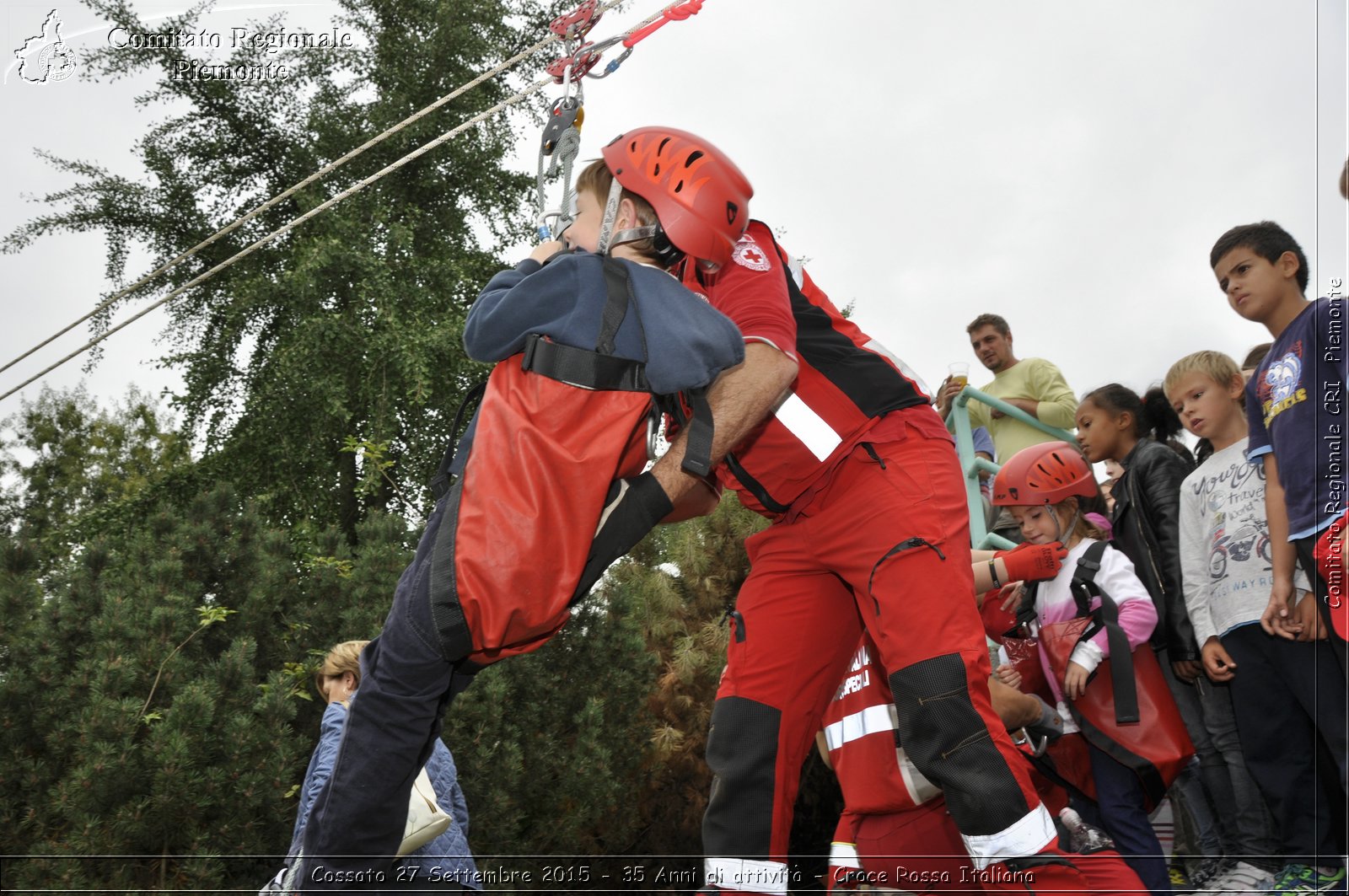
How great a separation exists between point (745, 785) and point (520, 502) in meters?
1.07

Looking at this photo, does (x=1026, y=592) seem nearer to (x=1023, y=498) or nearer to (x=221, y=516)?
(x=1023, y=498)

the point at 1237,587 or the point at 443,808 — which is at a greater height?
the point at 1237,587

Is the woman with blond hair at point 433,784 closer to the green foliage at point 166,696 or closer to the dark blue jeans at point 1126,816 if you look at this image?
the green foliage at point 166,696

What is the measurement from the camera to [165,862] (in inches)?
178

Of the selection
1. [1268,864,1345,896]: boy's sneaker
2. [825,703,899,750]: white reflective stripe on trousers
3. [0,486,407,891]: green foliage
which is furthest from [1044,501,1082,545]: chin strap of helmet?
[0,486,407,891]: green foliage

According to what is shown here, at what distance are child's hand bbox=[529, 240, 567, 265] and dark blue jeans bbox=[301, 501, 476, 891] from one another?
0.66 m

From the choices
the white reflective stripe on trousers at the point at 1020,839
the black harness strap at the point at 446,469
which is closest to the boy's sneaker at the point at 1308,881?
the white reflective stripe on trousers at the point at 1020,839

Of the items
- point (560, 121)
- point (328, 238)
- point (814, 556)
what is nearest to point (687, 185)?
point (560, 121)

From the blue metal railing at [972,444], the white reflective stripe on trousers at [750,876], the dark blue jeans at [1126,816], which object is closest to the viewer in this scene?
the white reflective stripe on trousers at [750,876]

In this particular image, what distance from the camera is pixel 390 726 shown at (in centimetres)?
228

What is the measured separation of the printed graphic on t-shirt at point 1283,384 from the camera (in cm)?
345

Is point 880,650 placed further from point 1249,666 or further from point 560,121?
point 1249,666

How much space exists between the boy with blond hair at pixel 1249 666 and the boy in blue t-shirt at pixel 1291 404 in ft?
0.45

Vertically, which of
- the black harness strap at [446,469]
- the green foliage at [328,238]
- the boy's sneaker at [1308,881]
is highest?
the green foliage at [328,238]
